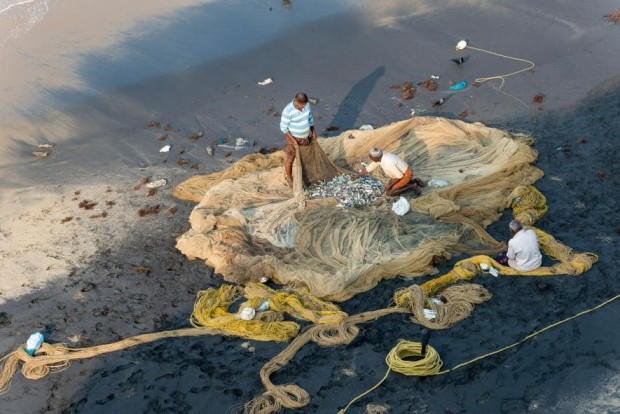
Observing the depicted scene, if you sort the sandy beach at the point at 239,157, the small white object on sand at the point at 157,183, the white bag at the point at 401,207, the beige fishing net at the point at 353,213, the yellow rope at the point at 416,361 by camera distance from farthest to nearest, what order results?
the small white object on sand at the point at 157,183
the white bag at the point at 401,207
the beige fishing net at the point at 353,213
the sandy beach at the point at 239,157
the yellow rope at the point at 416,361

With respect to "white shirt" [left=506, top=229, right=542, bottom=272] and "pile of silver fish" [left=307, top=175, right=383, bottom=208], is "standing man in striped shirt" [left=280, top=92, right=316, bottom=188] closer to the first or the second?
"pile of silver fish" [left=307, top=175, right=383, bottom=208]

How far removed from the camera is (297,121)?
7.57m

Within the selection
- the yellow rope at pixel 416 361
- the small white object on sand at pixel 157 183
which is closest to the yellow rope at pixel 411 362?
the yellow rope at pixel 416 361

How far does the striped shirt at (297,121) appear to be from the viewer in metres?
7.52

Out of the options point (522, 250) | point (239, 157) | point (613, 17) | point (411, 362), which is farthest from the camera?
point (613, 17)

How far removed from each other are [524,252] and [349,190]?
2446mm

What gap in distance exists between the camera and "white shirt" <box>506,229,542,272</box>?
243 inches

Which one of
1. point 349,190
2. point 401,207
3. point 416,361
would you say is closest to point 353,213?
point 349,190

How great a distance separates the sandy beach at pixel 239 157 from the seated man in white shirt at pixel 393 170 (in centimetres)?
129

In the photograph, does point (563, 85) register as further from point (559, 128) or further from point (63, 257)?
point (63, 257)

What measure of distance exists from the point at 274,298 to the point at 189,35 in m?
8.13

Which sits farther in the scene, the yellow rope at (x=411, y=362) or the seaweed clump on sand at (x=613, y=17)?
the seaweed clump on sand at (x=613, y=17)

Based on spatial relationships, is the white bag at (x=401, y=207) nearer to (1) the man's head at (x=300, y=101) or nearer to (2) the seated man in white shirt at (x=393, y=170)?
(2) the seated man in white shirt at (x=393, y=170)

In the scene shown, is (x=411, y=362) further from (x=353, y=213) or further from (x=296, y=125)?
(x=296, y=125)
